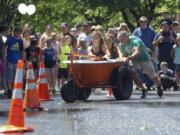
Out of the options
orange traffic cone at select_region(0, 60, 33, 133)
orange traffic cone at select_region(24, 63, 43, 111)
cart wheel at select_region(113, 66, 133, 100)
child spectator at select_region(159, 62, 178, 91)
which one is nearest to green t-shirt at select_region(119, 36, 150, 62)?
cart wheel at select_region(113, 66, 133, 100)

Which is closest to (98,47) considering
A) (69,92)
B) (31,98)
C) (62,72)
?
(69,92)

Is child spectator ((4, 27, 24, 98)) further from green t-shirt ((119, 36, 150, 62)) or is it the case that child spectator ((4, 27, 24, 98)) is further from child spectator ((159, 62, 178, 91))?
child spectator ((159, 62, 178, 91))

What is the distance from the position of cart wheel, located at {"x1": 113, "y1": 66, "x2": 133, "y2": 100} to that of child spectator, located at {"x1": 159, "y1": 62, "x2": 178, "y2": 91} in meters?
4.68

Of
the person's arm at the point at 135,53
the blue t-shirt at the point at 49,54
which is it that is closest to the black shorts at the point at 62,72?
the blue t-shirt at the point at 49,54

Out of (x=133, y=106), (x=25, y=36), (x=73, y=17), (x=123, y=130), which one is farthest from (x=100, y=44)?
(x=73, y=17)

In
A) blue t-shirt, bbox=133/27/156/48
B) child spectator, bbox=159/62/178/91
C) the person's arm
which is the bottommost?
child spectator, bbox=159/62/178/91

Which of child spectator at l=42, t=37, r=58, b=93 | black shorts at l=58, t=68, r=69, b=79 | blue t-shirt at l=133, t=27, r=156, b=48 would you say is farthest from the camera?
black shorts at l=58, t=68, r=69, b=79

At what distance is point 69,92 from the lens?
1664 cm

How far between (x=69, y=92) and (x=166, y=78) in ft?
18.9

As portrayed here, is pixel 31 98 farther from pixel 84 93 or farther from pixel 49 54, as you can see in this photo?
pixel 49 54

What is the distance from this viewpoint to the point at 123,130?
34.3 feet

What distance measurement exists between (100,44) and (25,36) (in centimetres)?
480

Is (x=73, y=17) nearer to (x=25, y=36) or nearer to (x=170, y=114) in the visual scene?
(x=25, y=36)

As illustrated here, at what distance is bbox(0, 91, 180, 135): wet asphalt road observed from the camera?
34.4ft
